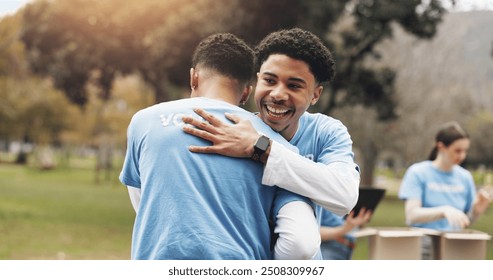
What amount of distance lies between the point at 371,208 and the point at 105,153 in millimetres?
38494

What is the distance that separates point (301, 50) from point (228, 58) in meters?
0.28

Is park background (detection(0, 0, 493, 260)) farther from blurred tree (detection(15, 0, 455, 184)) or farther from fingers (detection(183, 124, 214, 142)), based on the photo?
fingers (detection(183, 124, 214, 142))

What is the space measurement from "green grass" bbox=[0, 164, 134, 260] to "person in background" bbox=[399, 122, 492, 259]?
22.9ft

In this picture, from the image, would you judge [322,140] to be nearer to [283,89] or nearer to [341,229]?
[283,89]

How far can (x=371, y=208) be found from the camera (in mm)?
4738

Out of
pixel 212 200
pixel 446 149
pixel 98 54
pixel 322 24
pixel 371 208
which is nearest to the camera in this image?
pixel 212 200

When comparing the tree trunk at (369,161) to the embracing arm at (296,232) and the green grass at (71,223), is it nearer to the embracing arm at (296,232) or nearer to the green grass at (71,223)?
the green grass at (71,223)

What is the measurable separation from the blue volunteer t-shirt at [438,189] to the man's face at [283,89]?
2.74 m

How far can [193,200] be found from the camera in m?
2.03

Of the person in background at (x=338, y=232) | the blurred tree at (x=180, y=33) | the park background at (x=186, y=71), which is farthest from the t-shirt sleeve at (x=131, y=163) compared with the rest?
the blurred tree at (x=180, y=33)

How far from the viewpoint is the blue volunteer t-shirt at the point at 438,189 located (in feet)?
16.1

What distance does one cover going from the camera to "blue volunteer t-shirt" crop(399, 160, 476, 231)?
16.1 feet

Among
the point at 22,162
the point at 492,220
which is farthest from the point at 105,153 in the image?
the point at 492,220

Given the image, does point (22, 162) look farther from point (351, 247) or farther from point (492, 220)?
point (351, 247)
